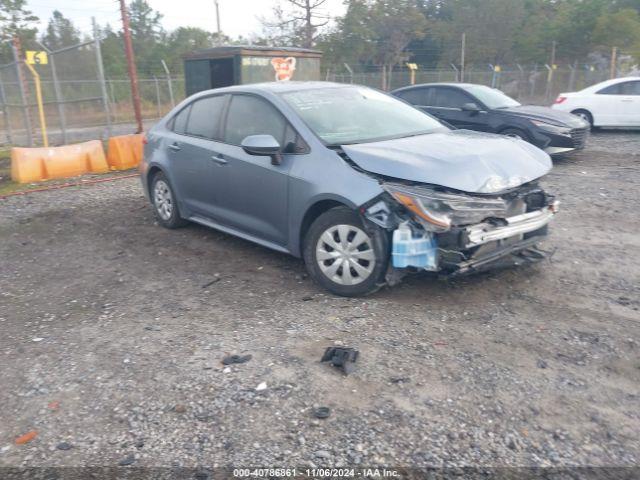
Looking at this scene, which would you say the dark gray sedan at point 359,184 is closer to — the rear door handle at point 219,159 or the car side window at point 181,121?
the rear door handle at point 219,159

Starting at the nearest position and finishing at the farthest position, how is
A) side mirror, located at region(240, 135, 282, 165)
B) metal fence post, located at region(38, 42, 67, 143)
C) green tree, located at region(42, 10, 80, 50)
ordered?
side mirror, located at region(240, 135, 282, 165)
metal fence post, located at region(38, 42, 67, 143)
green tree, located at region(42, 10, 80, 50)

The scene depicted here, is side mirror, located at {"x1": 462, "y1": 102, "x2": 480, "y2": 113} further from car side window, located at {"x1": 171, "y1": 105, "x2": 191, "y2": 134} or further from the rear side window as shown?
the rear side window

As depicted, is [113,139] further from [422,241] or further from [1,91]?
[422,241]

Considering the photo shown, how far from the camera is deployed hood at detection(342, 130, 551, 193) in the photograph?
4.18m

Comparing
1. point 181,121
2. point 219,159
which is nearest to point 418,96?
point 181,121

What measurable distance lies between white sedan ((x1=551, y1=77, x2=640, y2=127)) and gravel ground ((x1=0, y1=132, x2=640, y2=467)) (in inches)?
393

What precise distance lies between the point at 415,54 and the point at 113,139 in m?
35.2

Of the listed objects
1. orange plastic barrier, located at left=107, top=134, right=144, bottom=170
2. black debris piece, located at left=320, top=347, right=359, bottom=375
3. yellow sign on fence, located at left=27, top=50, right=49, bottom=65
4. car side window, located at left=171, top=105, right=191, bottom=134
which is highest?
yellow sign on fence, located at left=27, top=50, right=49, bottom=65

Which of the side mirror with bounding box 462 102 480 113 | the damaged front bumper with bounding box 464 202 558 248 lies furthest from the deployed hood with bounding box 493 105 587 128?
the damaged front bumper with bounding box 464 202 558 248

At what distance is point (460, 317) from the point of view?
13.8 ft

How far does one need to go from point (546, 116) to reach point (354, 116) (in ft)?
21.5

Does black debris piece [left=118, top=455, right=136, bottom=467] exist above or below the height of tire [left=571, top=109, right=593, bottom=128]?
below

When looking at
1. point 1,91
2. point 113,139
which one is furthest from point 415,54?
point 113,139

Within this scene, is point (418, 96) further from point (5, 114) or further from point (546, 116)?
point (5, 114)
